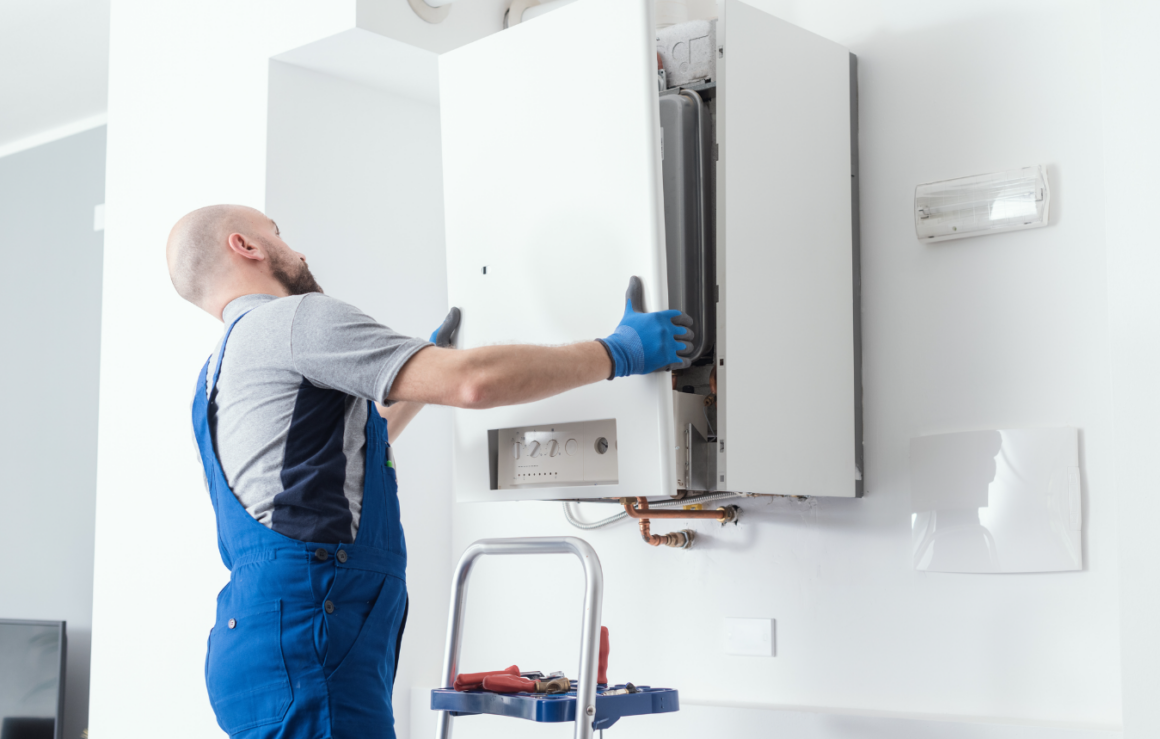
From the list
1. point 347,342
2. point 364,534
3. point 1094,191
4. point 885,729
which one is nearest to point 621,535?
point 885,729

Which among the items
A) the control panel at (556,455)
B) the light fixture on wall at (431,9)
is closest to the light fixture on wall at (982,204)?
the control panel at (556,455)

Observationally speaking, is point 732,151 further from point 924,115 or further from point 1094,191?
point 1094,191

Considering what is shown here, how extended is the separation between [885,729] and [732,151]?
1.09 meters

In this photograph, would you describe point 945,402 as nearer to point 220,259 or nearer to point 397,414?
point 397,414

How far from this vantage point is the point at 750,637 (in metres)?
2.22

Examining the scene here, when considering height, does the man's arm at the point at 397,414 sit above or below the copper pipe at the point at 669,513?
above

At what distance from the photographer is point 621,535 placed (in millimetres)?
2455

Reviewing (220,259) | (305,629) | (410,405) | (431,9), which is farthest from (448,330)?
(431,9)

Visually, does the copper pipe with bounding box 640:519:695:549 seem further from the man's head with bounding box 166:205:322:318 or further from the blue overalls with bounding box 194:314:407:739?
the man's head with bounding box 166:205:322:318

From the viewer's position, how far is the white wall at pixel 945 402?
1.89m

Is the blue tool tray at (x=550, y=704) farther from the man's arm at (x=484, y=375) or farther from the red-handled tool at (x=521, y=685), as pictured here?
the man's arm at (x=484, y=375)

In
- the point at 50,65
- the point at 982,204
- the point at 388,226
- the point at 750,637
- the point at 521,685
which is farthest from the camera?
the point at 50,65

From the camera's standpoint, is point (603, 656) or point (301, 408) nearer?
point (301, 408)

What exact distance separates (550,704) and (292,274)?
2.86 ft
